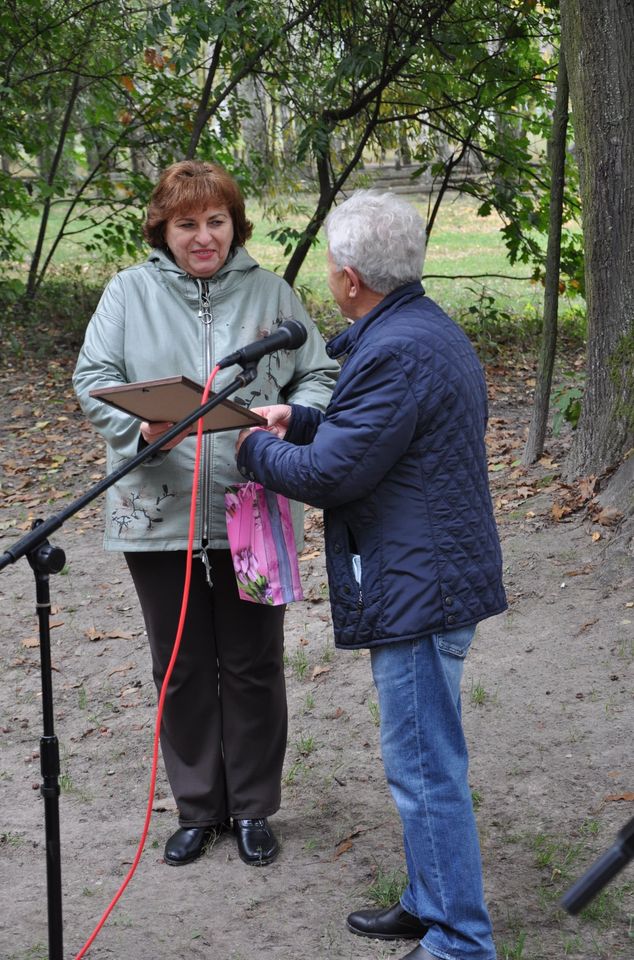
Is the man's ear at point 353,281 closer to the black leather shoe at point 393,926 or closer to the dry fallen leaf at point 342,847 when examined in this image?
the black leather shoe at point 393,926

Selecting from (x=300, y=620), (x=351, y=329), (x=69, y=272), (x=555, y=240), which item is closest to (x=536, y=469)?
(x=555, y=240)

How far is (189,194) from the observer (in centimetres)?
317

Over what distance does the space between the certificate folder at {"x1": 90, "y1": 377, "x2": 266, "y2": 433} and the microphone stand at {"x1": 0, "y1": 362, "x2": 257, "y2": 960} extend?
0.27ft

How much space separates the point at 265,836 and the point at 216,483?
4.01 feet

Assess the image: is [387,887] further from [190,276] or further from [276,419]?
[190,276]

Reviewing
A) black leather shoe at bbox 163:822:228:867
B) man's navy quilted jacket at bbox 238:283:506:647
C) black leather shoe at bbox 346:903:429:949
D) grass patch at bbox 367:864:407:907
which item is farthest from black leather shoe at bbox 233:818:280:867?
man's navy quilted jacket at bbox 238:283:506:647

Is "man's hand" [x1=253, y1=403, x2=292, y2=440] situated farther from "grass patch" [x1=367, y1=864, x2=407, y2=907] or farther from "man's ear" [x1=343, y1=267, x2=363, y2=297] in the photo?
"grass patch" [x1=367, y1=864, x2=407, y2=907]

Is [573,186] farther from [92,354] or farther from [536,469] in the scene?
[92,354]

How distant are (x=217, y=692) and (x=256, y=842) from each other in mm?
509

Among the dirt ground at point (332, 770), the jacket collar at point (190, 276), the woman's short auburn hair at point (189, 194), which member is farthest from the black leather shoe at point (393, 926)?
the woman's short auburn hair at point (189, 194)

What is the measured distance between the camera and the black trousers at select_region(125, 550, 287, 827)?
339 centimetres

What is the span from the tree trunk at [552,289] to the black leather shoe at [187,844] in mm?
3967

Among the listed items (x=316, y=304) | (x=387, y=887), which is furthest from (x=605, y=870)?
(x=316, y=304)

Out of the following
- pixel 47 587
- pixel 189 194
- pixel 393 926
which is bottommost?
pixel 393 926
